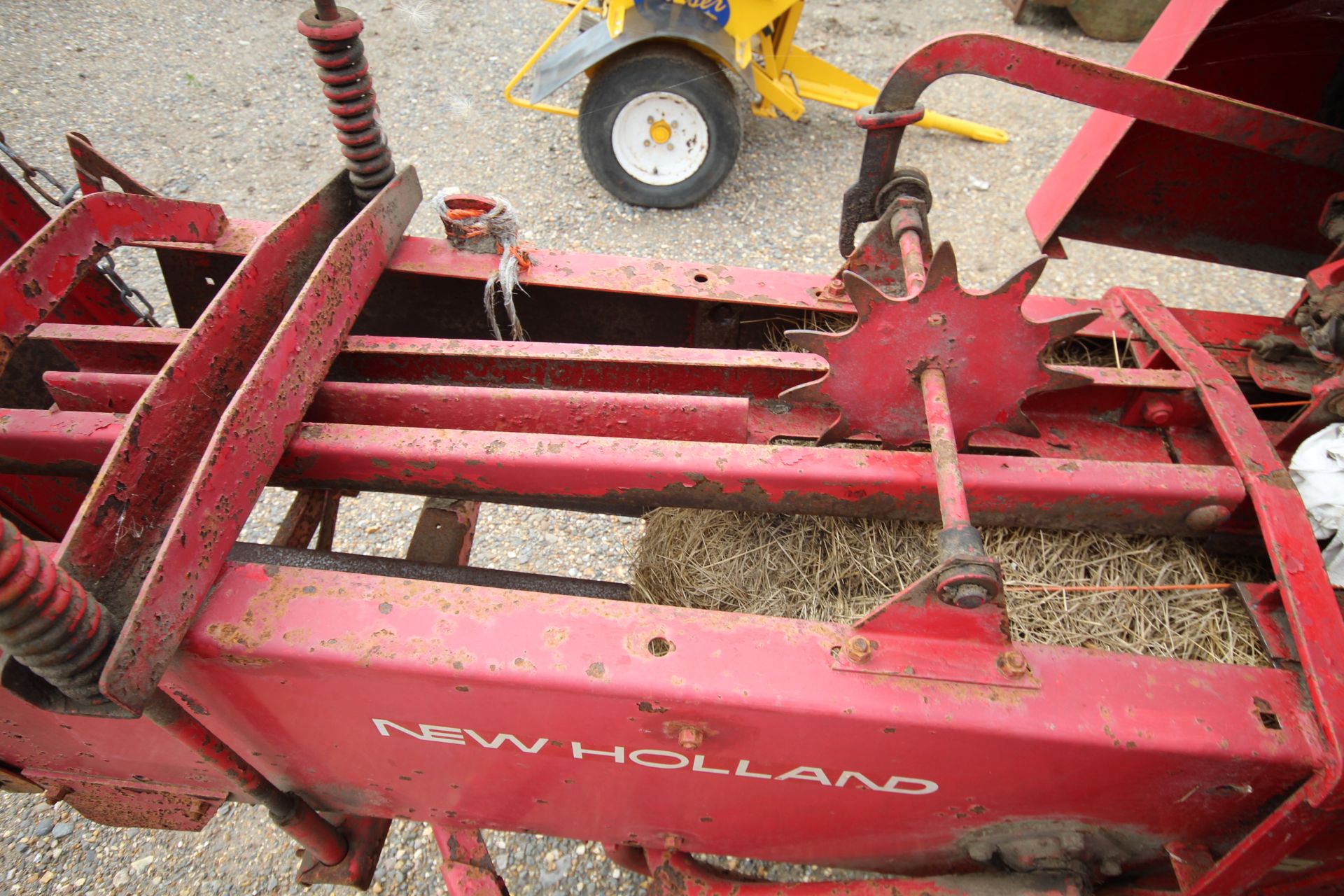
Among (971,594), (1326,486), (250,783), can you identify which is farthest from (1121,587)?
(250,783)

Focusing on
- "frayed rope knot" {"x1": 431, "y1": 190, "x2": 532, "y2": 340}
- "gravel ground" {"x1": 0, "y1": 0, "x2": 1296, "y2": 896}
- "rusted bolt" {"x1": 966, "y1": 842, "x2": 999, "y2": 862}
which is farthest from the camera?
"gravel ground" {"x1": 0, "y1": 0, "x2": 1296, "y2": 896}

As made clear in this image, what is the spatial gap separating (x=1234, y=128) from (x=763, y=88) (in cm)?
353

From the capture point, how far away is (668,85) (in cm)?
474

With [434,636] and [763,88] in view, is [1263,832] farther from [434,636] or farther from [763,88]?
[763,88]

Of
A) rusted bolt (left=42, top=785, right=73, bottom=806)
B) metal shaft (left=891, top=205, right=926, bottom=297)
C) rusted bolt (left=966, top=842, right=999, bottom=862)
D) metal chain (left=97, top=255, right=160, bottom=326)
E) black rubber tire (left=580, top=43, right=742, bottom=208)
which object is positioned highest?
black rubber tire (left=580, top=43, right=742, bottom=208)

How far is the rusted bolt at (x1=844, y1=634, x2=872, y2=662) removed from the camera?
140cm

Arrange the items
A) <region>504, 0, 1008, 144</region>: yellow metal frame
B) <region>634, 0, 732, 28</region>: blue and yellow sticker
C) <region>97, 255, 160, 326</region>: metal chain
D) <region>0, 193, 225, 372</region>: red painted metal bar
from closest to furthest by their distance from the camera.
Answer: <region>0, 193, 225, 372</region>: red painted metal bar, <region>97, 255, 160, 326</region>: metal chain, <region>634, 0, 732, 28</region>: blue and yellow sticker, <region>504, 0, 1008, 144</region>: yellow metal frame

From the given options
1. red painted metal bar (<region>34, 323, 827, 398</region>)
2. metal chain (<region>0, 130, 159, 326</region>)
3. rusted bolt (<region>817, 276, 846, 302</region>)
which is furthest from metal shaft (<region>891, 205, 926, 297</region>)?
metal chain (<region>0, 130, 159, 326</region>)

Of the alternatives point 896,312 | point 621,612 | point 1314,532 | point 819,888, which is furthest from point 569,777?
point 1314,532

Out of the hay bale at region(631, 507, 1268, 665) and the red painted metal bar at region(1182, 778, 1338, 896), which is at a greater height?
the hay bale at region(631, 507, 1268, 665)

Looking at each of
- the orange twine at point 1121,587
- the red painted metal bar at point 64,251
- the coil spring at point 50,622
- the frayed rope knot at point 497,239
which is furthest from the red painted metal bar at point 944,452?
the red painted metal bar at point 64,251

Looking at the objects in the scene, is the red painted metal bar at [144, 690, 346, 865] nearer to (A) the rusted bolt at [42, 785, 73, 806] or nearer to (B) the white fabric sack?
(A) the rusted bolt at [42, 785, 73, 806]

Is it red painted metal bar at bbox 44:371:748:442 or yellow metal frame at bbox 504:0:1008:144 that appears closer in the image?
red painted metal bar at bbox 44:371:748:442

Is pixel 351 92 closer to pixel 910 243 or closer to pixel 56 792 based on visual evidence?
pixel 910 243
